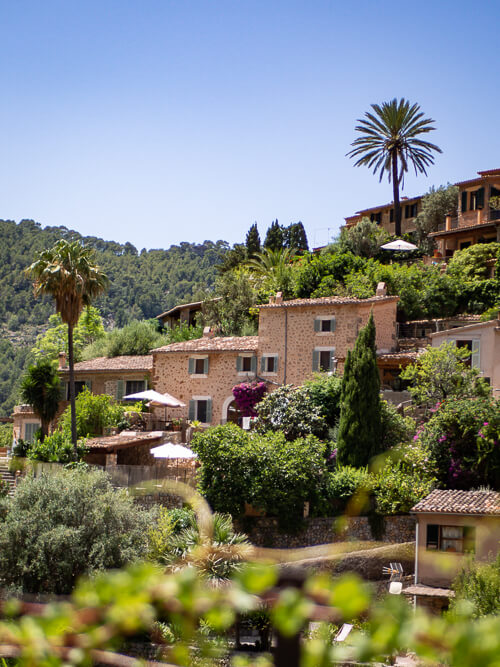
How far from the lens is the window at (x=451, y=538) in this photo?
22688mm

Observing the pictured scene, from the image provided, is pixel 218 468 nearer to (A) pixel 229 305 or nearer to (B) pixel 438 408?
(B) pixel 438 408

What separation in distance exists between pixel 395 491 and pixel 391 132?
1476 inches

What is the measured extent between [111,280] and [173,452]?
123 m

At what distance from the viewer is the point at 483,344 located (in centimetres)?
3228

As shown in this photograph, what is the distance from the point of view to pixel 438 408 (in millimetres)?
27641

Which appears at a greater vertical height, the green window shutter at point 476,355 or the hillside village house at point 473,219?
the hillside village house at point 473,219

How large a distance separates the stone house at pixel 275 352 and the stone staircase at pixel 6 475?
8.64 meters

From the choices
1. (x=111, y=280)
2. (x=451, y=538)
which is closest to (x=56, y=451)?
(x=451, y=538)

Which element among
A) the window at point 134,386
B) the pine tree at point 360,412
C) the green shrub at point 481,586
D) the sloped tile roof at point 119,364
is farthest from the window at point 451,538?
the window at point 134,386

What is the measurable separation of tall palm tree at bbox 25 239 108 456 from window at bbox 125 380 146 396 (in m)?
8.00

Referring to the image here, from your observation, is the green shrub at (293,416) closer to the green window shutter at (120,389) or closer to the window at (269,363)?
the window at (269,363)

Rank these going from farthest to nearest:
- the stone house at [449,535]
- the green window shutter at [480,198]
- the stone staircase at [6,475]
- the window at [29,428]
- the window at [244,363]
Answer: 1. the green window shutter at [480,198]
2. the window at [29,428]
3. the window at [244,363]
4. the stone staircase at [6,475]
5. the stone house at [449,535]

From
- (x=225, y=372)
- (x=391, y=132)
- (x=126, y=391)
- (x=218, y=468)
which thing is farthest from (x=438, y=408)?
(x=391, y=132)

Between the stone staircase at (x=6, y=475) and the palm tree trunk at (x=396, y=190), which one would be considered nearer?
the stone staircase at (x=6, y=475)
